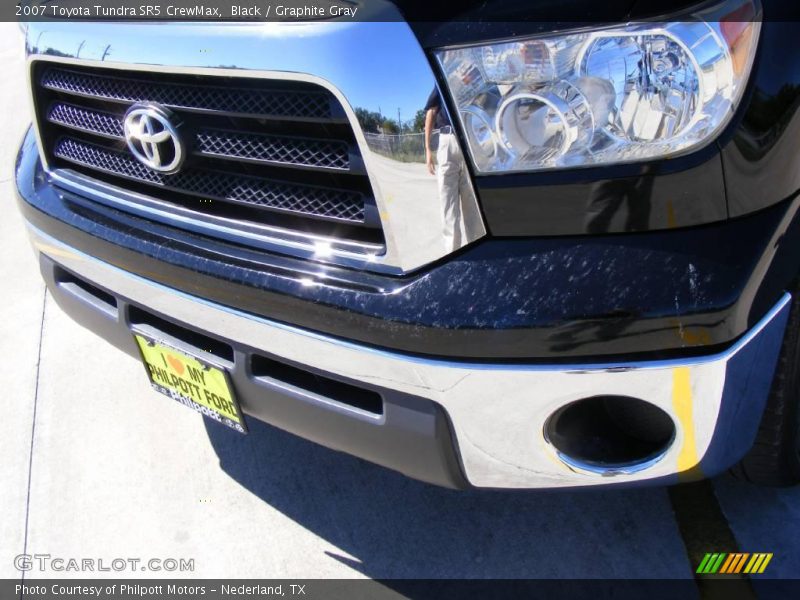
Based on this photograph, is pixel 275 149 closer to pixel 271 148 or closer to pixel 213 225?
pixel 271 148

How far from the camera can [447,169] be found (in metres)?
1.32

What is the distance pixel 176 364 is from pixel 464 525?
0.94m

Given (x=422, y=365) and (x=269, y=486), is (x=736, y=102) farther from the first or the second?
(x=269, y=486)

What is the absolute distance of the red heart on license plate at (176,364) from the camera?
1.86m

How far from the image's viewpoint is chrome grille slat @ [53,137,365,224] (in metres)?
1.53

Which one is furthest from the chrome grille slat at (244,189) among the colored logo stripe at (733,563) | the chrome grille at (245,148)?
the colored logo stripe at (733,563)

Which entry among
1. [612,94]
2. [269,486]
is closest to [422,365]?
[612,94]

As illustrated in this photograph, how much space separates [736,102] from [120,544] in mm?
2053

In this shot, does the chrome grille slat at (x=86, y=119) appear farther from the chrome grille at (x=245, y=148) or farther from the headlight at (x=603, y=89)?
the headlight at (x=603, y=89)

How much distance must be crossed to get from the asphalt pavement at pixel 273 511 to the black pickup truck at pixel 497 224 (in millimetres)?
529

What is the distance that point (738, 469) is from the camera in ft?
6.28

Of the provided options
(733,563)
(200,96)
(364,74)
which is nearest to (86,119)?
(200,96)

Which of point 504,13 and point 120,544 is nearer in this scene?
point 504,13

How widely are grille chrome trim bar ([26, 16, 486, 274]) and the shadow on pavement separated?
0.84 metres
